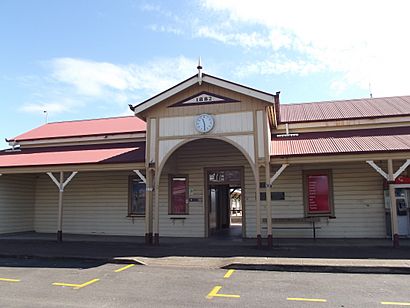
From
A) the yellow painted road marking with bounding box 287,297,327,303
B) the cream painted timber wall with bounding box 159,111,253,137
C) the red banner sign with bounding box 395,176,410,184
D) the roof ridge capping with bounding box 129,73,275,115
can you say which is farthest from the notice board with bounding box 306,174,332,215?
the yellow painted road marking with bounding box 287,297,327,303

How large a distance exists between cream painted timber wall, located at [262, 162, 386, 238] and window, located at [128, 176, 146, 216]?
543 cm

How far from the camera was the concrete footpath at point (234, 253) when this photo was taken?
819 cm

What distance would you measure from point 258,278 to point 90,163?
7853mm

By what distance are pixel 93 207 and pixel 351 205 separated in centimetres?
1015

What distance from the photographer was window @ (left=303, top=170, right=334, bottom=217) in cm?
1305

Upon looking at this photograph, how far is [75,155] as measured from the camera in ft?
47.4

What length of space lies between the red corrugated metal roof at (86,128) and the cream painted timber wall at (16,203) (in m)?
2.37

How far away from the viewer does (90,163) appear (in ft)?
42.5

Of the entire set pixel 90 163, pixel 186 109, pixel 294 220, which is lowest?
pixel 294 220

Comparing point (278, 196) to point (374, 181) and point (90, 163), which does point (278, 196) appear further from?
point (90, 163)

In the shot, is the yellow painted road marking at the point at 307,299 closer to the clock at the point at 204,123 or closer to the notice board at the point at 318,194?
the clock at the point at 204,123

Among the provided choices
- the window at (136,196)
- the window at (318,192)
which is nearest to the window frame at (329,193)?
the window at (318,192)

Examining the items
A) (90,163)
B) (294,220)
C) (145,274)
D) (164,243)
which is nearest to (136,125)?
(90,163)

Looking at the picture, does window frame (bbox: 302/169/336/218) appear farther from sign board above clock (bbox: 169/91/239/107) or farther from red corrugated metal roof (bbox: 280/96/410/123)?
sign board above clock (bbox: 169/91/239/107)
